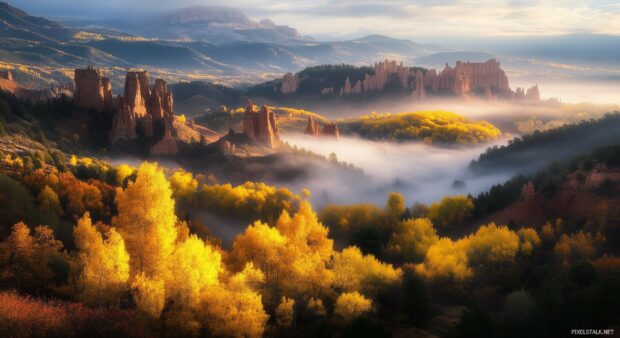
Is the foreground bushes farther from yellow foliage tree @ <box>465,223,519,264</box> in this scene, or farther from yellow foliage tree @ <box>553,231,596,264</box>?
yellow foliage tree @ <box>553,231,596,264</box>

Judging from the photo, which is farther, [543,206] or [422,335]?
[543,206]

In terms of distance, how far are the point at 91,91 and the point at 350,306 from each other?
8827 centimetres

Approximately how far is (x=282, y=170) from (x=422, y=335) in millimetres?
63617

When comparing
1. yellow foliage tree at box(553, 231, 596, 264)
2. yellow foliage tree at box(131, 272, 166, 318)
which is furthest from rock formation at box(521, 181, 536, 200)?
yellow foliage tree at box(131, 272, 166, 318)

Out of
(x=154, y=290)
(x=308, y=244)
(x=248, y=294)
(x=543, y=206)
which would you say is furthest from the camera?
(x=543, y=206)

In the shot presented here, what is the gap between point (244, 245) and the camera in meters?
52.4

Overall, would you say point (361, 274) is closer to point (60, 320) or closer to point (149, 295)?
point (149, 295)

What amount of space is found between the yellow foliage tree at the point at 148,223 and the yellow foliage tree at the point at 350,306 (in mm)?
14064

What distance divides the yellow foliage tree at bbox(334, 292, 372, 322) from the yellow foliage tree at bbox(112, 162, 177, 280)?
1406cm

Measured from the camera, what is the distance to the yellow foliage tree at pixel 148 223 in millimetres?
39938

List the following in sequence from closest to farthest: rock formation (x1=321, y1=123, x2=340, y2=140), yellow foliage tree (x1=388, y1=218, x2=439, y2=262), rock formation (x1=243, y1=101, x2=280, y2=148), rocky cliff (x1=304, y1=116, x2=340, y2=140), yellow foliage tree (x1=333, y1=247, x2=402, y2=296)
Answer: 1. yellow foliage tree (x1=333, y1=247, x2=402, y2=296)
2. yellow foliage tree (x1=388, y1=218, x2=439, y2=262)
3. rock formation (x1=243, y1=101, x2=280, y2=148)
4. rocky cliff (x1=304, y1=116, x2=340, y2=140)
5. rock formation (x1=321, y1=123, x2=340, y2=140)

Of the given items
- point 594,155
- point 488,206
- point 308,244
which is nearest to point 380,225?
point 488,206

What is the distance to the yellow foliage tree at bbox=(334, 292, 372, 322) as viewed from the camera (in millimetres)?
45250

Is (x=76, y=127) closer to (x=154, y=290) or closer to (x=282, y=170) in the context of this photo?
(x=282, y=170)
